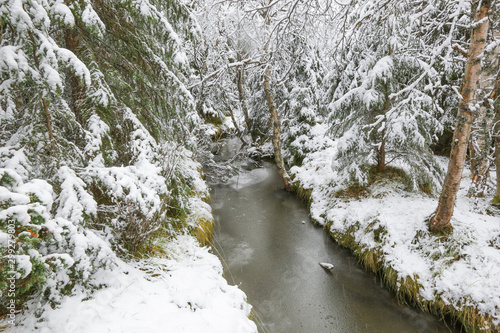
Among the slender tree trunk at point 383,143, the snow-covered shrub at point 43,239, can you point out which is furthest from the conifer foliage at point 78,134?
the slender tree trunk at point 383,143

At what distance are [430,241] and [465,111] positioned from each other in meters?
2.57

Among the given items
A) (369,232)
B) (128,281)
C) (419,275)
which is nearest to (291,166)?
(369,232)

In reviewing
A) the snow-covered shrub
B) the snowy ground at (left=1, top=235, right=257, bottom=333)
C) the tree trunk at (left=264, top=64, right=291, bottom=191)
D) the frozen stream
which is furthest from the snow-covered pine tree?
the snow-covered shrub

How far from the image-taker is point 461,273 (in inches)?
170

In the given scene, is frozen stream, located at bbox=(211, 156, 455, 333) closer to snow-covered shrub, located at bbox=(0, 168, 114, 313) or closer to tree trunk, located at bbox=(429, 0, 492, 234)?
tree trunk, located at bbox=(429, 0, 492, 234)

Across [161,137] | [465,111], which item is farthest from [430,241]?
[161,137]

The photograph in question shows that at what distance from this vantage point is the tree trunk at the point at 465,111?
3.54 meters

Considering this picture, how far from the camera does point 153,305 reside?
115 inches

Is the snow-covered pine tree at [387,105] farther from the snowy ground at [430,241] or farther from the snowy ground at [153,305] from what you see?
the snowy ground at [153,305]

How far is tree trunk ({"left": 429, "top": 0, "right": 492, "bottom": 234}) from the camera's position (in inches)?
139

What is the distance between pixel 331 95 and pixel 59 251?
7.51 m

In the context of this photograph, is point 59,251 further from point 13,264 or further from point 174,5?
point 174,5

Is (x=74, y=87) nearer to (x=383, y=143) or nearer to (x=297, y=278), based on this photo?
(x=297, y=278)

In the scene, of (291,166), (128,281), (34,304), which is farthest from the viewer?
(291,166)
